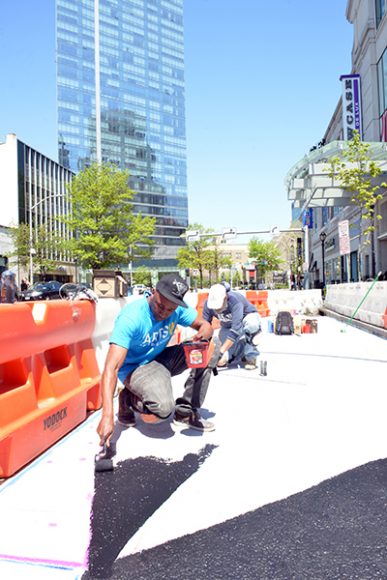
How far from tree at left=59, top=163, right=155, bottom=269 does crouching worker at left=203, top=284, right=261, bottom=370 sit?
37.9m

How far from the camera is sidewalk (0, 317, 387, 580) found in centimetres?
221

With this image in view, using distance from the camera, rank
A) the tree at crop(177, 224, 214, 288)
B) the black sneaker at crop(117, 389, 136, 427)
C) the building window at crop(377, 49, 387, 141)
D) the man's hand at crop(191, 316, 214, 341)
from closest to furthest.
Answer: the man's hand at crop(191, 316, 214, 341) < the black sneaker at crop(117, 389, 136, 427) < the building window at crop(377, 49, 387, 141) < the tree at crop(177, 224, 214, 288)

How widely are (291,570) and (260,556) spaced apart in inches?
6.6

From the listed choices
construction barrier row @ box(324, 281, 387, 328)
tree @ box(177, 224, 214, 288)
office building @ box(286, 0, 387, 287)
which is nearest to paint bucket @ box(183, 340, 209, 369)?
construction barrier row @ box(324, 281, 387, 328)

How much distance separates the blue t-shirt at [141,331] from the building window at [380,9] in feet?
91.0

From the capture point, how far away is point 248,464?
11.2ft

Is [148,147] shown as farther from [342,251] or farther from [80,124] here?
[342,251]

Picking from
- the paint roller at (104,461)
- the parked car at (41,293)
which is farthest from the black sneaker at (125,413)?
the parked car at (41,293)

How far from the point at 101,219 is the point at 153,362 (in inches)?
1665

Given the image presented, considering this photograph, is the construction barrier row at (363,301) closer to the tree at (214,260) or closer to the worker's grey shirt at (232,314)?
the worker's grey shirt at (232,314)

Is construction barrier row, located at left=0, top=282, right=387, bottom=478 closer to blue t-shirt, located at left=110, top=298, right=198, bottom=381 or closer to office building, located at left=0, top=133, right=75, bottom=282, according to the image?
blue t-shirt, located at left=110, top=298, right=198, bottom=381

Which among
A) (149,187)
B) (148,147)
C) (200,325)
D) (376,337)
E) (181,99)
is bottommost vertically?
(376,337)

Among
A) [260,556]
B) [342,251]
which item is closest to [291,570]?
[260,556]

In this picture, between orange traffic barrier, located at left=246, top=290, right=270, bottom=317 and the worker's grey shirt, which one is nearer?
the worker's grey shirt
